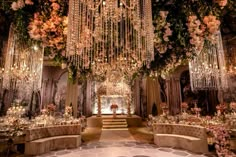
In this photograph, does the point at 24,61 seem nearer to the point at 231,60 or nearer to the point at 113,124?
the point at 113,124

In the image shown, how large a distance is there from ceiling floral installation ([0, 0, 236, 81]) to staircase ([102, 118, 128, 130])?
873 cm

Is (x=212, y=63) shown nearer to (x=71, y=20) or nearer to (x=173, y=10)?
(x=173, y=10)

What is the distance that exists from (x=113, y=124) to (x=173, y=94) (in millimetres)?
5452

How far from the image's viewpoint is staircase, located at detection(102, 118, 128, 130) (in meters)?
11.5

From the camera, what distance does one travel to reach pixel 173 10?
3420 millimetres

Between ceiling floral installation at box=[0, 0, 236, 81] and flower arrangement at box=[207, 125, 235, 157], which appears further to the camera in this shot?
flower arrangement at box=[207, 125, 235, 157]

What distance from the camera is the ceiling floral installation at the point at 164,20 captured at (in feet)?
10.5

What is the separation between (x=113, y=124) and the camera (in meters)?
11.9

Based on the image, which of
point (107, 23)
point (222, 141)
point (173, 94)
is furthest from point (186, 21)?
point (173, 94)

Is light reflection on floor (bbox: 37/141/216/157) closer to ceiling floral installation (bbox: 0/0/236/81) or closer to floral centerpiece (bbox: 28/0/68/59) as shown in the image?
ceiling floral installation (bbox: 0/0/236/81)

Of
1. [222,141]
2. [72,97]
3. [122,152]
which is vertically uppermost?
[72,97]

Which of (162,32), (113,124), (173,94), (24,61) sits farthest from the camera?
(173,94)

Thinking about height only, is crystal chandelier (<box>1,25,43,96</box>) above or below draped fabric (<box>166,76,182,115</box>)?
above

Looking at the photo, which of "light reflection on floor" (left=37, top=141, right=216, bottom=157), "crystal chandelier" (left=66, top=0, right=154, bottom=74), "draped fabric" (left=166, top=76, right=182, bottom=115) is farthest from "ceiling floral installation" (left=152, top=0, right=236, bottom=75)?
"draped fabric" (left=166, top=76, right=182, bottom=115)
